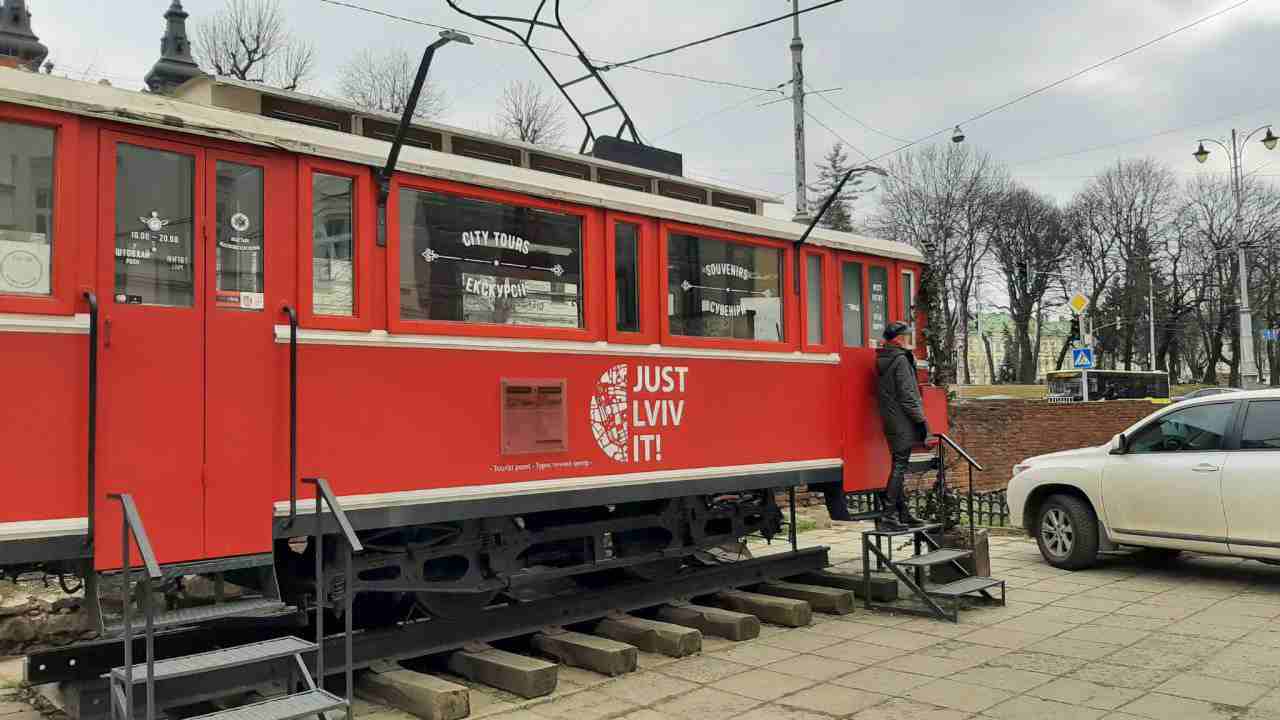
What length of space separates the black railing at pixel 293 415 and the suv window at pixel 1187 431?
7909 mm

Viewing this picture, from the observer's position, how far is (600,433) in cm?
659

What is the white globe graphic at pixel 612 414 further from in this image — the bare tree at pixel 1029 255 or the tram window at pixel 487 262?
the bare tree at pixel 1029 255

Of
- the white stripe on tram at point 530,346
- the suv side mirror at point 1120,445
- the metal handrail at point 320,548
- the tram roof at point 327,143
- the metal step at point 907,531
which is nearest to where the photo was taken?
the tram roof at point 327,143

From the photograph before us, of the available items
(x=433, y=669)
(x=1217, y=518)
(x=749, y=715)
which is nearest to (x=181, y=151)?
(x=433, y=669)

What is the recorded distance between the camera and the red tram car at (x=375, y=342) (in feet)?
14.7

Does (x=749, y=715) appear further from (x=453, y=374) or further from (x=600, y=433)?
(x=453, y=374)

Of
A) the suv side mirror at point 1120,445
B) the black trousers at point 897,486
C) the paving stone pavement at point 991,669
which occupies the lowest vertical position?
the paving stone pavement at point 991,669

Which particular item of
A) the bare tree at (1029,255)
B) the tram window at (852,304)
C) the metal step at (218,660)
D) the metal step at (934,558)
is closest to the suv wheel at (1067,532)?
the metal step at (934,558)

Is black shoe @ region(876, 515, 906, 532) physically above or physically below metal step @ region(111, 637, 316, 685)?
above

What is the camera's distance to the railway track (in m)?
5.04

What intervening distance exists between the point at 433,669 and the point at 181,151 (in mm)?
3458

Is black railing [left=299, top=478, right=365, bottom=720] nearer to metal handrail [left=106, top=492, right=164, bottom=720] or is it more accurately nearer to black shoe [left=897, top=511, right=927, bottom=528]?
metal handrail [left=106, top=492, right=164, bottom=720]

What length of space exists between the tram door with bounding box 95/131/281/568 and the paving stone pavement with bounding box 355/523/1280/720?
5.26ft

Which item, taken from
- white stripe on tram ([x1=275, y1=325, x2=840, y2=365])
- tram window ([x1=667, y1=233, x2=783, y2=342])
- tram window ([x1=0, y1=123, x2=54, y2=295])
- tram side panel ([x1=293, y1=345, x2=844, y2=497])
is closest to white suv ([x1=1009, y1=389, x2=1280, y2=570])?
tram side panel ([x1=293, y1=345, x2=844, y2=497])
